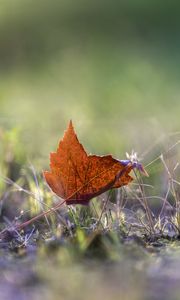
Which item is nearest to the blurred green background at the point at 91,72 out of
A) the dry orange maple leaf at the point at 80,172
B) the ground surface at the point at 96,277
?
the dry orange maple leaf at the point at 80,172

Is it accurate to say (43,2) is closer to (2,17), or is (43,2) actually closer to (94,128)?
(2,17)

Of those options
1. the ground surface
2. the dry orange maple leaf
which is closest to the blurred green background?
the dry orange maple leaf

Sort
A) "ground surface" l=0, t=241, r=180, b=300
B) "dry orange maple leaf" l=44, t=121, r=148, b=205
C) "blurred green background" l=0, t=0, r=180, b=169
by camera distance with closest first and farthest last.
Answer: "ground surface" l=0, t=241, r=180, b=300
"dry orange maple leaf" l=44, t=121, r=148, b=205
"blurred green background" l=0, t=0, r=180, b=169

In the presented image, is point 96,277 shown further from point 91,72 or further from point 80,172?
point 91,72

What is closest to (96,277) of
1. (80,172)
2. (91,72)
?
(80,172)

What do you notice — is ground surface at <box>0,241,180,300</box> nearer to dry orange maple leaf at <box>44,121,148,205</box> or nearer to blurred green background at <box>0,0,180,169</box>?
dry orange maple leaf at <box>44,121,148,205</box>

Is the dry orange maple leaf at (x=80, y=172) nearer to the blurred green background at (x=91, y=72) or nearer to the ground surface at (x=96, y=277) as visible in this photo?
the ground surface at (x=96, y=277)
